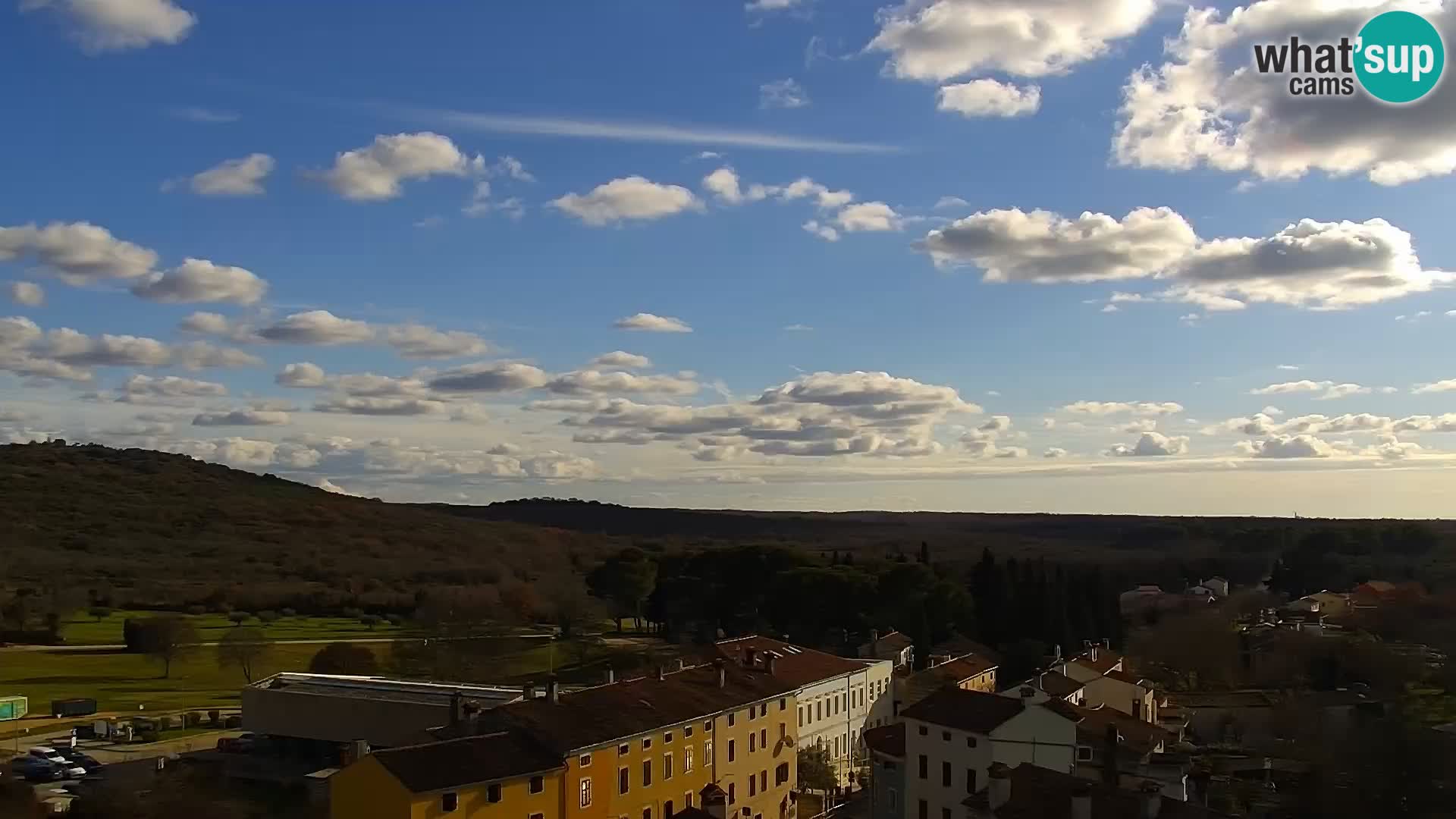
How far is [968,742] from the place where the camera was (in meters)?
35.9

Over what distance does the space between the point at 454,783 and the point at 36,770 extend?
1019 inches

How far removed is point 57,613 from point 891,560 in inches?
2454

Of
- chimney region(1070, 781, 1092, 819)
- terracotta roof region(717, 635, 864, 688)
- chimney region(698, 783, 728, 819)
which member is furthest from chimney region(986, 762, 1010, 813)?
terracotta roof region(717, 635, 864, 688)

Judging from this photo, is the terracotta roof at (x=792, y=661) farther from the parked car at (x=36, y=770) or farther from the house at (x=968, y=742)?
the parked car at (x=36, y=770)

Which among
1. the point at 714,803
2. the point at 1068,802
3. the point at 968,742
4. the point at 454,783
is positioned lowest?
the point at 714,803

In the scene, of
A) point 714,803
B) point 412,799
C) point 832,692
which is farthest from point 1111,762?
point 832,692

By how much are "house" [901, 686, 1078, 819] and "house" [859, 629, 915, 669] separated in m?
25.6

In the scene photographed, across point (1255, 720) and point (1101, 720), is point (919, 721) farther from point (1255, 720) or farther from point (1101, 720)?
point (1255, 720)

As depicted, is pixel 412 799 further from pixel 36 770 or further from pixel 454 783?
pixel 36 770

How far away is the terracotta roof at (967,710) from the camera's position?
35.9 m

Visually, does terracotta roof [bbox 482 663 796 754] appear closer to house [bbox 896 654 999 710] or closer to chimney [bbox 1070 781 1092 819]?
chimney [bbox 1070 781 1092 819]

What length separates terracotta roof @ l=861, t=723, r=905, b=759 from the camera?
39000mm

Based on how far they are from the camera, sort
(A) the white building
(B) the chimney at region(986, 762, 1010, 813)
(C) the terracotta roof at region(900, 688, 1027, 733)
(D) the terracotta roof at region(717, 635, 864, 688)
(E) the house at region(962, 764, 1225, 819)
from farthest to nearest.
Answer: (D) the terracotta roof at region(717, 635, 864, 688) < (A) the white building < (C) the terracotta roof at region(900, 688, 1027, 733) < (B) the chimney at region(986, 762, 1010, 813) < (E) the house at region(962, 764, 1225, 819)

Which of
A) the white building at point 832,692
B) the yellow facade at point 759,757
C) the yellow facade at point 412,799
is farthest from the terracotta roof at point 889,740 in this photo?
the yellow facade at point 412,799
